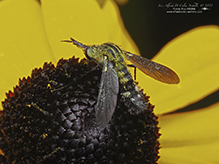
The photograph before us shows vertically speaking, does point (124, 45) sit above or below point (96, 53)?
above

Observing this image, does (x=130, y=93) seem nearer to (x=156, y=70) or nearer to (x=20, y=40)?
(x=156, y=70)

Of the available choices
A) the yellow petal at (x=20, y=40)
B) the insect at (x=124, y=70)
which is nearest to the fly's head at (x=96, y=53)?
the insect at (x=124, y=70)

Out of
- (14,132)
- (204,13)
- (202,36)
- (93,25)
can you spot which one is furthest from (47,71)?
(204,13)

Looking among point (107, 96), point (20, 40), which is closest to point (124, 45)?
point (20, 40)

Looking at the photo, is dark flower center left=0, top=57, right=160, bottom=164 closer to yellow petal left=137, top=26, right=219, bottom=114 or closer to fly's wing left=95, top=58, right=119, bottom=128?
fly's wing left=95, top=58, right=119, bottom=128

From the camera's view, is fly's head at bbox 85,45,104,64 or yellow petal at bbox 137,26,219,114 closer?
fly's head at bbox 85,45,104,64

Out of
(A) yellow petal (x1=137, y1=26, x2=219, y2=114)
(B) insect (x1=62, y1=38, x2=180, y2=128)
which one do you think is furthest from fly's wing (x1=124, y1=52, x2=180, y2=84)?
(A) yellow petal (x1=137, y1=26, x2=219, y2=114)
